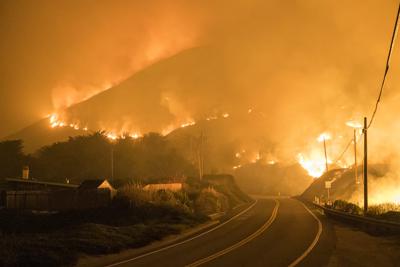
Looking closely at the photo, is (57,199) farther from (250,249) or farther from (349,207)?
(250,249)

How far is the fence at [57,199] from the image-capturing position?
139 ft

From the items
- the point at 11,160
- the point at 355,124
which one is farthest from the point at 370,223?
the point at 11,160

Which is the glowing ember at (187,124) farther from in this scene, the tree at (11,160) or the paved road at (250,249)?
the paved road at (250,249)

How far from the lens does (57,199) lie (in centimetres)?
4466

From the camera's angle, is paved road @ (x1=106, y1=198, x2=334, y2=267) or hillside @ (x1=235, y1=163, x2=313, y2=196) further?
hillside @ (x1=235, y1=163, x2=313, y2=196)

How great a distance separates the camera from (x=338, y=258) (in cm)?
1616

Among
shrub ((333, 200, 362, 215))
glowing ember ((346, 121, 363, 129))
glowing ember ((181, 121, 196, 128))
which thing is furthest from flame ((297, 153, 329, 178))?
glowing ember ((181, 121, 196, 128))

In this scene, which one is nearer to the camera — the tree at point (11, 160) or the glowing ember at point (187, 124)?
the tree at point (11, 160)

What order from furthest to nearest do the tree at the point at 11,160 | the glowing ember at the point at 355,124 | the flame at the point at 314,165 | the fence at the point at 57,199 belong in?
the flame at the point at 314,165 < the glowing ember at the point at 355,124 < the tree at the point at 11,160 < the fence at the point at 57,199

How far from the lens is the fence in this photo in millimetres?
42344

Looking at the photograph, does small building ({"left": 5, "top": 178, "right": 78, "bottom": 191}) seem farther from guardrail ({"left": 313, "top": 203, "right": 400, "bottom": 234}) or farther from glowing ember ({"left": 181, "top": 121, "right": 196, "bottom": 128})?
glowing ember ({"left": 181, "top": 121, "right": 196, "bottom": 128})

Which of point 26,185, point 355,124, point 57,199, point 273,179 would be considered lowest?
point 57,199

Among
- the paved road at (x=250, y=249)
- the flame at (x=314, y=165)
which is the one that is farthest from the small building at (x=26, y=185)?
the flame at (x=314, y=165)

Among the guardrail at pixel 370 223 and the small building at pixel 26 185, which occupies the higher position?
the small building at pixel 26 185
